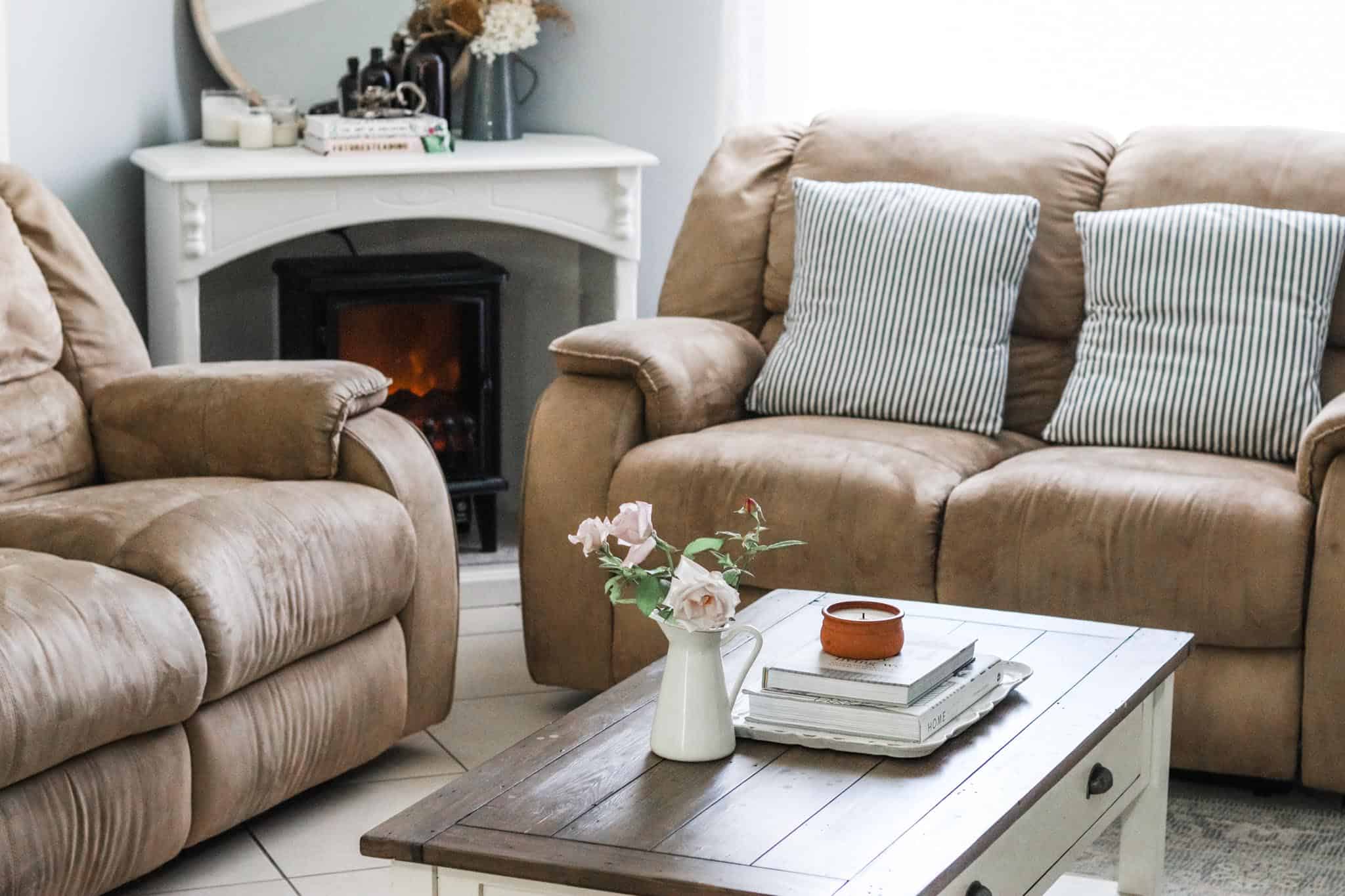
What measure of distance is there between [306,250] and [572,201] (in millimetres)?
717

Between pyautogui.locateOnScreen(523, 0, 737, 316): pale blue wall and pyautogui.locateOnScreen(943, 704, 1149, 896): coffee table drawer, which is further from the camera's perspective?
pyautogui.locateOnScreen(523, 0, 737, 316): pale blue wall

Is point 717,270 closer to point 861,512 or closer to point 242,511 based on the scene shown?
point 861,512

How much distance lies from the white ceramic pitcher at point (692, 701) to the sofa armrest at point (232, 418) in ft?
3.72

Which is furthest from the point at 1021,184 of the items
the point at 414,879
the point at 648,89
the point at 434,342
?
the point at 414,879

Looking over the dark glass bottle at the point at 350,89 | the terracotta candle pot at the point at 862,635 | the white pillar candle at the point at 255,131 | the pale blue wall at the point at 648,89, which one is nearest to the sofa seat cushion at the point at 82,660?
the terracotta candle pot at the point at 862,635

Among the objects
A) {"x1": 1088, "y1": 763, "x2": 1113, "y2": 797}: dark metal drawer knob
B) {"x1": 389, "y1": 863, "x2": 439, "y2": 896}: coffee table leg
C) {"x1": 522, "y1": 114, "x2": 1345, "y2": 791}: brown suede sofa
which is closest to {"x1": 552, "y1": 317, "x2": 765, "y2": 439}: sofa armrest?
{"x1": 522, "y1": 114, "x2": 1345, "y2": 791}: brown suede sofa

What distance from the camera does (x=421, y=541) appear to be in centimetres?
286

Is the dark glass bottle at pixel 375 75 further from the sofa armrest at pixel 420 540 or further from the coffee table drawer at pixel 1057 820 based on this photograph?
the coffee table drawer at pixel 1057 820

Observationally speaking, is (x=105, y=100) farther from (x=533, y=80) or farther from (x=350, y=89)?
(x=533, y=80)

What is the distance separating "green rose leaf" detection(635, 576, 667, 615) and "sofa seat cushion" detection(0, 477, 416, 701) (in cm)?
80

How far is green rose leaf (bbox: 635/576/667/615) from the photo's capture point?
1.82 metres

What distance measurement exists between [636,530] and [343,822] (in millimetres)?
1103

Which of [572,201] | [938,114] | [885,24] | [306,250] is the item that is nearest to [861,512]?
[938,114]

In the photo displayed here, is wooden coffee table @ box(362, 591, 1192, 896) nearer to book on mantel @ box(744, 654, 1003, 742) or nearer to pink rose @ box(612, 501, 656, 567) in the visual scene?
book on mantel @ box(744, 654, 1003, 742)
